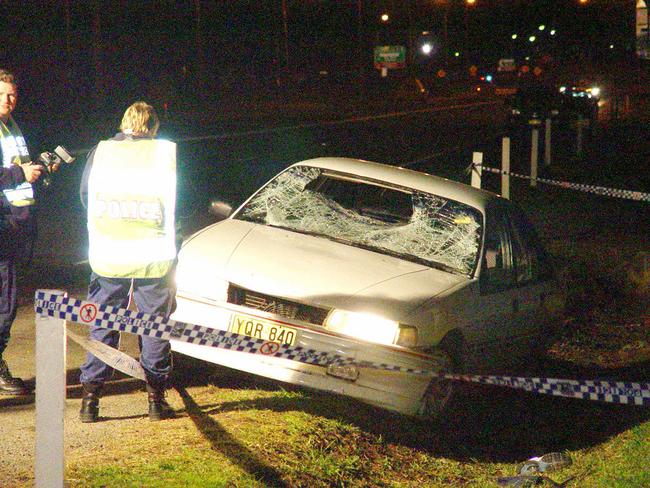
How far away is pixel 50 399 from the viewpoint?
12.7 feet

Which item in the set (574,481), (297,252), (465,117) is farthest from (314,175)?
(465,117)

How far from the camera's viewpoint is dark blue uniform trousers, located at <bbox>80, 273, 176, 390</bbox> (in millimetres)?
5660

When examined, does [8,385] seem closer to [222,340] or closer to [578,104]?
[222,340]

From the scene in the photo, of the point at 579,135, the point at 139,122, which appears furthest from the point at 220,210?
the point at 579,135

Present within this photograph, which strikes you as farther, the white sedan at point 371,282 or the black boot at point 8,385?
the black boot at point 8,385

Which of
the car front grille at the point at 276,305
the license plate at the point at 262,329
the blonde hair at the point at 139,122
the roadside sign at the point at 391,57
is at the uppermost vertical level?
the roadside sign at the point at 391,57

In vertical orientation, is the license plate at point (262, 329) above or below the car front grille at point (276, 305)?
below

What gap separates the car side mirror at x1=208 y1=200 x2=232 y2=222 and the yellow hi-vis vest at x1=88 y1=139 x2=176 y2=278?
1.87m

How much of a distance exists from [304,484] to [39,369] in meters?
1.90

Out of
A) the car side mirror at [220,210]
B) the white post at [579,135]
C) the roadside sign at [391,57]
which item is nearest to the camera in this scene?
the car side mirror at [220,210]

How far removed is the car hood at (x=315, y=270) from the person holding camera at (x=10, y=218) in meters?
0.98

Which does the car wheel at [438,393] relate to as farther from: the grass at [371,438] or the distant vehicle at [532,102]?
the distant vehicle at [532,102]

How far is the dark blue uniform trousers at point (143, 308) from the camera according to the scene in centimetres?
566

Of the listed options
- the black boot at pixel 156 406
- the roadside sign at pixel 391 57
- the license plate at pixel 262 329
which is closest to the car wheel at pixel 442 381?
the license plate at pixel 262 329
